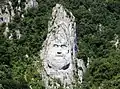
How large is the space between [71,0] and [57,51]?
1646 cm

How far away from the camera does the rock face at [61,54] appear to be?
32438 millimetres

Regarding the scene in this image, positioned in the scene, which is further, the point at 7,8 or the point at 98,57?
the point at 7,8

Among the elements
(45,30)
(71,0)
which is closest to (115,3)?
(71,0)

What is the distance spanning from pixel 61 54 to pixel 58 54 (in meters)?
0.22

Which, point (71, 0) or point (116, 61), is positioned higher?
point (71, 0)

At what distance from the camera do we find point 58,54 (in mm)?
33156

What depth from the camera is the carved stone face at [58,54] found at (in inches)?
1293

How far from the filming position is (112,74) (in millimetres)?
32062

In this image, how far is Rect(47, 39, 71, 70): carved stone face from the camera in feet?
108

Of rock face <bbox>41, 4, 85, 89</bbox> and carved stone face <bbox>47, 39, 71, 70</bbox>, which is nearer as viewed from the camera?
rock face <bbox>41, 4, 85, 89</bbox>

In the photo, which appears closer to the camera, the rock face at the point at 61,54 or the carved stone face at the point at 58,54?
the rock face at the point at 61,54

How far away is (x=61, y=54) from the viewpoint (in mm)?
33156

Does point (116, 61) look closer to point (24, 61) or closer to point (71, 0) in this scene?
point (24, 61)

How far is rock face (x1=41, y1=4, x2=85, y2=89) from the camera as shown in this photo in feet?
106
